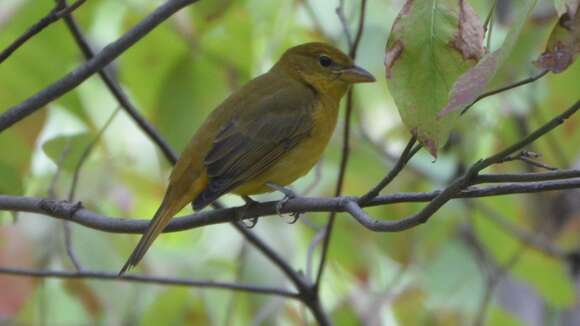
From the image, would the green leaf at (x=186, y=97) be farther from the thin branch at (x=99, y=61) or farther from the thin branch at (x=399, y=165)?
the thin branch at (x=399, y=165)

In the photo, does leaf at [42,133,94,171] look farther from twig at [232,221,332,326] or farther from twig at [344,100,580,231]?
twig at [344,100,580,231]

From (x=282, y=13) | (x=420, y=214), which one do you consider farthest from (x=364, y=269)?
(x=420, y=214)

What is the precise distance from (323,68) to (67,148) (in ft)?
4.78

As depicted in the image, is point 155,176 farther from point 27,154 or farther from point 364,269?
point 27,154

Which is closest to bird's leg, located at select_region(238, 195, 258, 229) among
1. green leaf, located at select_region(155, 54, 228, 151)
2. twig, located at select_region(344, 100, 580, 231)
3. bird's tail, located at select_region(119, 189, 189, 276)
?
bird's tail, located at select_region(119, 189, 189, 276)

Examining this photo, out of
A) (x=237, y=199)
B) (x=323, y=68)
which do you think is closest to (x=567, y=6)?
(x=323, y=68)

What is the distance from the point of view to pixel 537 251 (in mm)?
4500

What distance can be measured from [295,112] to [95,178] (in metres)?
0.87

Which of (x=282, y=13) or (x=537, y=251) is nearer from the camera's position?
(x=282, y=13)

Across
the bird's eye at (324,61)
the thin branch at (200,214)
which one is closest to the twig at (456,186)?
the thin branch at (200,214)

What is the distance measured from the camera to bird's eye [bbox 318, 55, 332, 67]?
4.26 m

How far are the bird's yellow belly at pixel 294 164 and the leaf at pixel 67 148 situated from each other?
1.91 feet

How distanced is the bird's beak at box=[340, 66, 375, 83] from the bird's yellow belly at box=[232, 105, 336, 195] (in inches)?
10.6

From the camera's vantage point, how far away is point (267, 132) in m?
3.86
